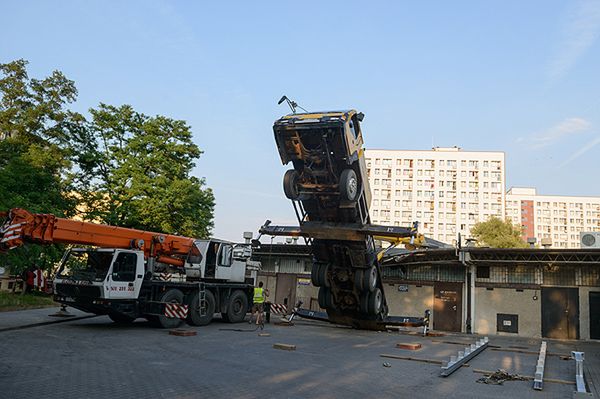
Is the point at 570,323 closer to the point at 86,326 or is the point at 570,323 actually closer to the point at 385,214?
the point at 86,326

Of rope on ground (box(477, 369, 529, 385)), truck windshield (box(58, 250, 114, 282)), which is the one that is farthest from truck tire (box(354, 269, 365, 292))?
truck windshield (box(58, 250, 114, 282))

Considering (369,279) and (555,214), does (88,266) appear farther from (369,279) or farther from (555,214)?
(555,214)

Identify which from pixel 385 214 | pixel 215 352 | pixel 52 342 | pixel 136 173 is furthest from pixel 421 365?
pixel 385 214

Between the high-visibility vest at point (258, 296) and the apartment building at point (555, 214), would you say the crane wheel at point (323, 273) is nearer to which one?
the high-visibility vest at point (258, 296)

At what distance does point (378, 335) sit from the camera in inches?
Result: 654

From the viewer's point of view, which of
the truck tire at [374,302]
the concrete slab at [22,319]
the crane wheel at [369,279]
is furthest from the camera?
the truck tire at [374,302]

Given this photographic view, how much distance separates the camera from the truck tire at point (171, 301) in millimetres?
14538

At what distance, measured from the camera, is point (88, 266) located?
1395 centimetres

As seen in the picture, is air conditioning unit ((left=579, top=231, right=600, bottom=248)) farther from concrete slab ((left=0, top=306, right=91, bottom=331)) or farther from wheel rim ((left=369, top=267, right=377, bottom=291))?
concrete slab ((left=0, top=306, right=91, bottom=331))

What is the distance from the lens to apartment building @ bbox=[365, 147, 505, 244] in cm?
8594

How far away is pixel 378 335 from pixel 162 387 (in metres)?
11.1

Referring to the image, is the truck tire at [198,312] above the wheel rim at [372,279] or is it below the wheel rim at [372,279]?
below

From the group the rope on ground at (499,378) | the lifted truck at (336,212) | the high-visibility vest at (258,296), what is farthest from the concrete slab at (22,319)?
the rope on ground at (499,378)

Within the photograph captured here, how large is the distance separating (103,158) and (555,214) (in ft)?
411
